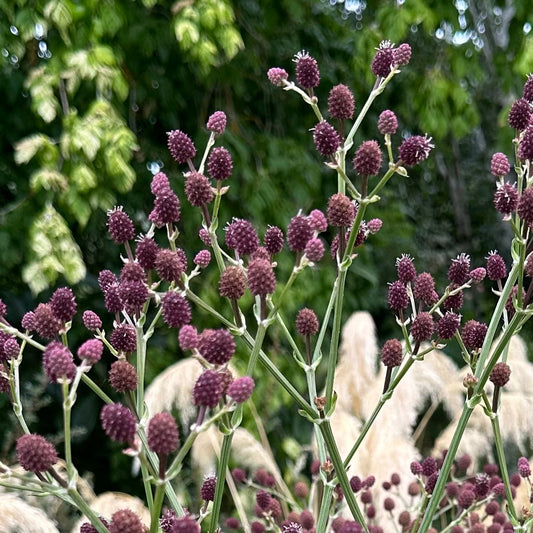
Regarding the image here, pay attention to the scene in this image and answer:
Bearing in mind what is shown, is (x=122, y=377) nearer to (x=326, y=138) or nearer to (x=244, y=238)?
(x=244, y=238)

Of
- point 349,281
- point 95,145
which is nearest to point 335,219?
point 95,145

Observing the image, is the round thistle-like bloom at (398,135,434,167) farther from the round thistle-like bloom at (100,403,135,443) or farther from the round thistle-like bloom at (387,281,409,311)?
the round thistle-like bloom at (100,403,135,443)

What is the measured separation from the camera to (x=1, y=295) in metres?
2.76

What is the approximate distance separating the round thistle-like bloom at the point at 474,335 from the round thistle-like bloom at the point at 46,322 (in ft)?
1.22

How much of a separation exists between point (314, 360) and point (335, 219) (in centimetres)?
16

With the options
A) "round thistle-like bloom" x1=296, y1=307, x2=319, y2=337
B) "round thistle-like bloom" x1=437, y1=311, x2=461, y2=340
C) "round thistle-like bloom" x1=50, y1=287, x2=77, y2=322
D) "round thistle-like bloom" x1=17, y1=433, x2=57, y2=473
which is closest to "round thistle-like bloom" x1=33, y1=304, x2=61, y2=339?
"round thistle-like bloom" x1=50, y1=287, x2=77, y2=322

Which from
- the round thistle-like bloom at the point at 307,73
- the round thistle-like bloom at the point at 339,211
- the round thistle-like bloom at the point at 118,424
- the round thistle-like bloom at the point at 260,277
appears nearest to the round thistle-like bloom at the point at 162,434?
the round thistle-like bloom at the point at 118,424

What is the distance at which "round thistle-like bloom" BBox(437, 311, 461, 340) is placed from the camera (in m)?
0.72

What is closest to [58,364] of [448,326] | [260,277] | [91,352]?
[91,352]

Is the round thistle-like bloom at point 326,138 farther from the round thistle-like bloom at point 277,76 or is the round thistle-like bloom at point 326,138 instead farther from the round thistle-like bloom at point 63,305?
the round thistle-like bloom at point 63,305

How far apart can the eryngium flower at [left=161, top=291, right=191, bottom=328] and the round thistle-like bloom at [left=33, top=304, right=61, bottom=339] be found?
10 centimetres

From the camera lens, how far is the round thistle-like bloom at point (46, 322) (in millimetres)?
612

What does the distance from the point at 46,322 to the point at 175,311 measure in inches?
4.5

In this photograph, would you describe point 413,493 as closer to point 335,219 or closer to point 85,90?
point 335,219
